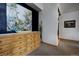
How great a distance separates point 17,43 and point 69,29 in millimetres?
1424

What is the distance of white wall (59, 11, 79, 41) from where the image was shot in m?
3.11

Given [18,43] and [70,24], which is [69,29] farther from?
[18,43]

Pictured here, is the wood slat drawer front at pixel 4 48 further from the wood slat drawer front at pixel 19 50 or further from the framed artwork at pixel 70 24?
the framed artwork at pixel 70 24

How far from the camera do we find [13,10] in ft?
10.6

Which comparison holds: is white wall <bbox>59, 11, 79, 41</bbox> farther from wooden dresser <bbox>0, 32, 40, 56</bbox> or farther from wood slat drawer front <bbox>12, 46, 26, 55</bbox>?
wood slat drawer front <bbox>12, 46, 26, 55</bbox>

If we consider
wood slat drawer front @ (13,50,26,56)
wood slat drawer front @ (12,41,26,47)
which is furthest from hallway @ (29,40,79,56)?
wood slat drawer front @ (12,41,26,47)

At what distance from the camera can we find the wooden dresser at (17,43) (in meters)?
2.62

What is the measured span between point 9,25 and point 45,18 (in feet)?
3.29

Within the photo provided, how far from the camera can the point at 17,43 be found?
10.2 feet

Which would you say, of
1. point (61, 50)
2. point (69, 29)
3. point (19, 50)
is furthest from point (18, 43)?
point (69, 29)

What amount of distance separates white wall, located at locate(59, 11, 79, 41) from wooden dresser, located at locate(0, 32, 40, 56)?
85 centimetres

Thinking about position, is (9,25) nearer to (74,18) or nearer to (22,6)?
(22,6)

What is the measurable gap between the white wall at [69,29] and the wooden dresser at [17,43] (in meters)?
0.85

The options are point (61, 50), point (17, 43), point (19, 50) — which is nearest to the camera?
point (17, 43)
